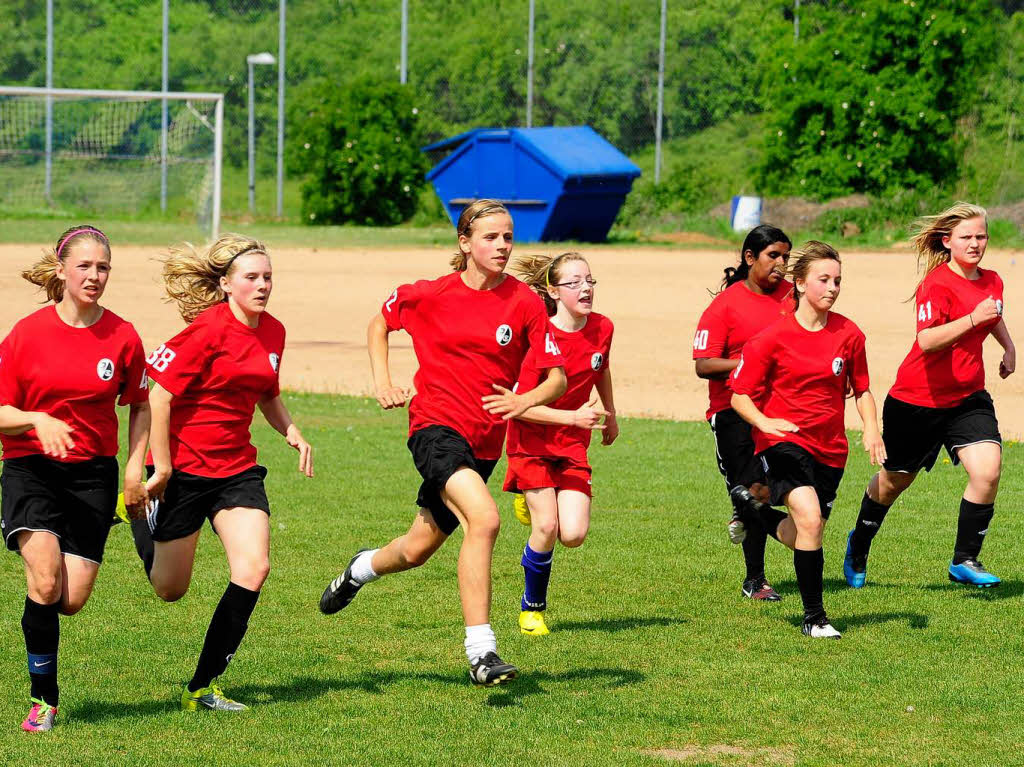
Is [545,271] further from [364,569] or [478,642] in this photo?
[478,642]

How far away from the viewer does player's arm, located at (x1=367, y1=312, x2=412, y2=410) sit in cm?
606

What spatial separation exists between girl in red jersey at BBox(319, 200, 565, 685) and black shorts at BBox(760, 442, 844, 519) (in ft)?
4.47

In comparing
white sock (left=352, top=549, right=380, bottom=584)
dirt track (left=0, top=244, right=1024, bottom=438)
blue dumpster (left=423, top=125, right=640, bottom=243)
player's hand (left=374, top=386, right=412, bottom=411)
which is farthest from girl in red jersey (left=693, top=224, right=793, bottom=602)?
blue dumpster (left=423, top=125, right=640, bottom=243)

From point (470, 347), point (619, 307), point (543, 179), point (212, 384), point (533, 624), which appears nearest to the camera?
point (212, 384)

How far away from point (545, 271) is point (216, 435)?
215cm

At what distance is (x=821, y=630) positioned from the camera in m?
6.88

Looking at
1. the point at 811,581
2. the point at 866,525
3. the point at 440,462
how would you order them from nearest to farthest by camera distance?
the point at 440,462
the point at 811,581
the point at 866,525

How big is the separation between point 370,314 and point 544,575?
15701 mm

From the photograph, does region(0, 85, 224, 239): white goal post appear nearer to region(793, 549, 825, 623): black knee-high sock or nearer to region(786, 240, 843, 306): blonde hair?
region(786, 240, 843, 306): blonde hair

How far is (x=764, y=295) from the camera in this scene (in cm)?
792

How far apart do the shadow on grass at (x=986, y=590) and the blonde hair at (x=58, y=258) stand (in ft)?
15.5

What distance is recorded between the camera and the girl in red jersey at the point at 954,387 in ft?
25.2

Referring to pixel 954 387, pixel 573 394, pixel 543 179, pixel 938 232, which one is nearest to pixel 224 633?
pixel 573 394

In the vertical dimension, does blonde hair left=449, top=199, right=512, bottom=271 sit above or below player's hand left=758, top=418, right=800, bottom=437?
→ above
